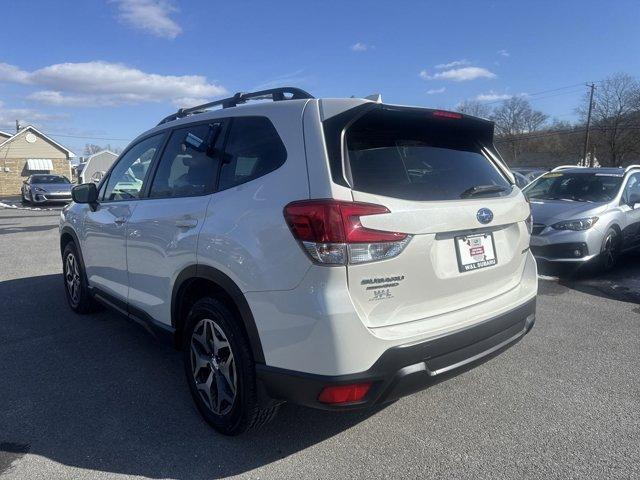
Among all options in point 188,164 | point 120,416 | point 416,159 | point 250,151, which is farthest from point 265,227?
point 120,416

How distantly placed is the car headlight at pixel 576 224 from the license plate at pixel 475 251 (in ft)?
14.1

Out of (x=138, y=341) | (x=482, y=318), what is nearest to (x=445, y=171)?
(x=482, y=318)

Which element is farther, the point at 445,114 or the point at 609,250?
the point at 609,250

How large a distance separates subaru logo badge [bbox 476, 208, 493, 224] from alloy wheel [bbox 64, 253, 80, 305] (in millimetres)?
4100

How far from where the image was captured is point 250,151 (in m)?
2.81

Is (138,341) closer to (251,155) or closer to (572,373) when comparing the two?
(251,155)

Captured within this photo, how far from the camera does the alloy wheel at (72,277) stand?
5223mm

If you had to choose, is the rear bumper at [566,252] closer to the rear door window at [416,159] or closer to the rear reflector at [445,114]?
the rear door window at [416,159]

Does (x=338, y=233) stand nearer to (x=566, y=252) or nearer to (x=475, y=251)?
(x=475, y=251)

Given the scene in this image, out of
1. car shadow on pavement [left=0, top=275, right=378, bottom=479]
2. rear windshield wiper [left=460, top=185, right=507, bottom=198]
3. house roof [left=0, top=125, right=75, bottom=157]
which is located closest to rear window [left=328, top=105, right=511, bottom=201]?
rear windshield wiper [left=460, top=185, right=507, bottom=198]

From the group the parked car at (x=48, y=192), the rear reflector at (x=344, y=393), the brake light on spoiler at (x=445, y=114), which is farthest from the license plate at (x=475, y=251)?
the parked car at (x=48, y=192)

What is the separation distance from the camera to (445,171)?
9.34 feet

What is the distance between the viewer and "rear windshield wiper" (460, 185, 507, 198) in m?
2.79

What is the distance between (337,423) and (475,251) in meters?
1.32
